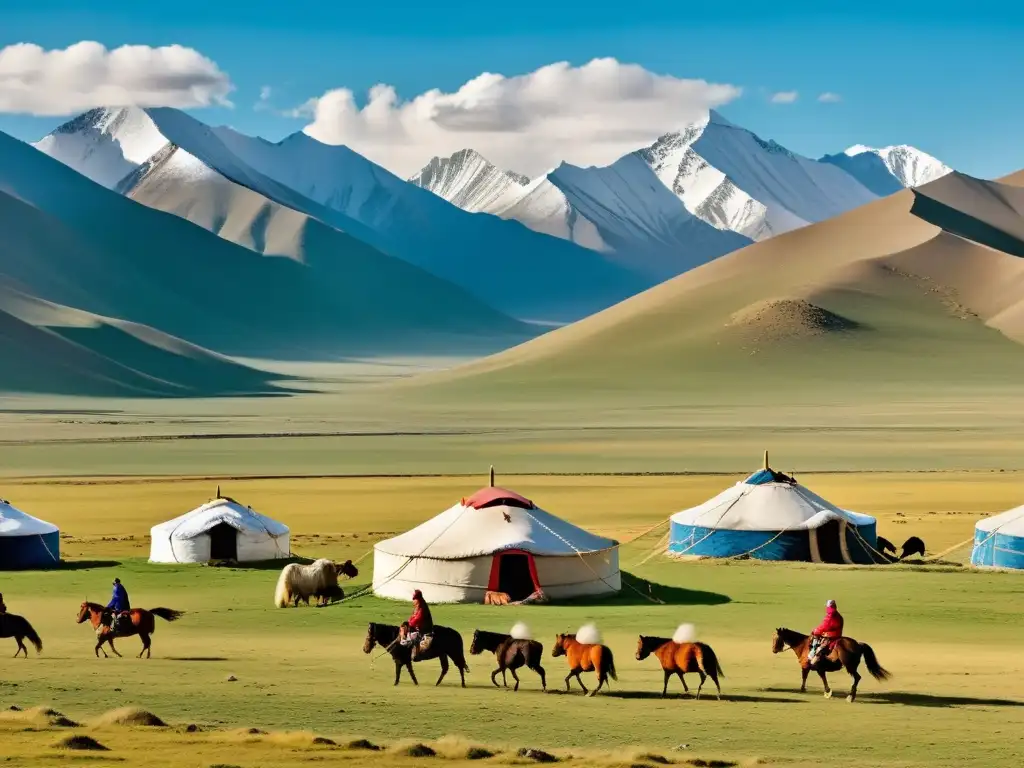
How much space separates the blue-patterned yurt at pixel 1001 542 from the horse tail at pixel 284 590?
16.5 m

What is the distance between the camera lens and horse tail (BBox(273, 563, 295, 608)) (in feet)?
108

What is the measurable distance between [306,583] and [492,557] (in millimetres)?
3491

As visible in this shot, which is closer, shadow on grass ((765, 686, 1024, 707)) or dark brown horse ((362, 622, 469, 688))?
shadow on grass ((765, 686, 1024, 707))

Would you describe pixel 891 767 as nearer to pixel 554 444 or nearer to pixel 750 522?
pixel 750 522

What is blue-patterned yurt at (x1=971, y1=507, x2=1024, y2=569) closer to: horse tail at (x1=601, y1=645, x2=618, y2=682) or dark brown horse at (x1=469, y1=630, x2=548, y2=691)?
dark brown horse at (x1=469, y1=630, x2=548, y2=691)

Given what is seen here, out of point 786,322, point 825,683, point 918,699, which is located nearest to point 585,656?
point 825,683

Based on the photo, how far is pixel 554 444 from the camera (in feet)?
316

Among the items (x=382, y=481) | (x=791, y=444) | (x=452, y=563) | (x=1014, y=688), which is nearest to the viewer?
(x=1014, y=688)

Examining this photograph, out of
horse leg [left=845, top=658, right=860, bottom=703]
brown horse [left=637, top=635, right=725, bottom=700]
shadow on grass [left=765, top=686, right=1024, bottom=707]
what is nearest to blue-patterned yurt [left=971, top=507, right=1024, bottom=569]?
shadow on grass [left=765, top=686, right=1024, bottom=707]

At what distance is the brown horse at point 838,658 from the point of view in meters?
21.7

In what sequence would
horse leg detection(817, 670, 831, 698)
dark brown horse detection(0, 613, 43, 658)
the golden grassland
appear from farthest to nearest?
dark brown horse detection(0, 613, 43, 658) < horse leg detection(817, 670, 831, 698) < the golden grassland

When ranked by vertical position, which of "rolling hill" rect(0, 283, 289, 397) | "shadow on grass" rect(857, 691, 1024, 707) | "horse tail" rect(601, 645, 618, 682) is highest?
"rolling hill" rect(0, 283, 289, 397)

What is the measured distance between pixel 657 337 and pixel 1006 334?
34.2 meters

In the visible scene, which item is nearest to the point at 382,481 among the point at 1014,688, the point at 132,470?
the point at 132,470
